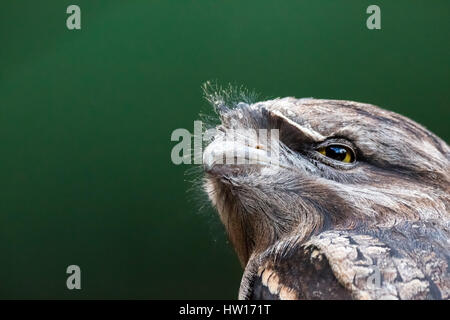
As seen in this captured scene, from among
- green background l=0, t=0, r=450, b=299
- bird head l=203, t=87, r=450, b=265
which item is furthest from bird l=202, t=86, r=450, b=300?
green background l=0, t=0, r=450, b=299

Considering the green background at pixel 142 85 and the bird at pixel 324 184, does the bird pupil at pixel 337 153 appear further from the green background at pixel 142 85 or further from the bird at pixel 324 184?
the green background at pixel 142 85

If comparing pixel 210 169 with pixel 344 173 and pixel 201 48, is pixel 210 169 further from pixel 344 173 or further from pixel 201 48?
pixel 201 48

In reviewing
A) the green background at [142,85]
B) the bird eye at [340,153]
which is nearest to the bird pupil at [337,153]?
the bird eye at [340,153]

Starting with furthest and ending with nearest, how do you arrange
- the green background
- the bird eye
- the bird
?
the green background < the bird eye < the bird

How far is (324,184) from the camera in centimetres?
150

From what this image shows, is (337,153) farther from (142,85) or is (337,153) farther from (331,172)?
(142,85)

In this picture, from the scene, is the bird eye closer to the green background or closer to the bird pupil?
the bird pupil

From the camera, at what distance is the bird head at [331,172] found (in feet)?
4.83

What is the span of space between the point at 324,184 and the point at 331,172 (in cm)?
6

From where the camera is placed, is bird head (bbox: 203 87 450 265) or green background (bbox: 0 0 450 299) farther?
green background (bbox: 0 0 450 299)

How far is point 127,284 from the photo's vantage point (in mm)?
3035

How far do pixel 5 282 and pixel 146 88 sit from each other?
1.52 metres

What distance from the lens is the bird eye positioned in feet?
5.00
